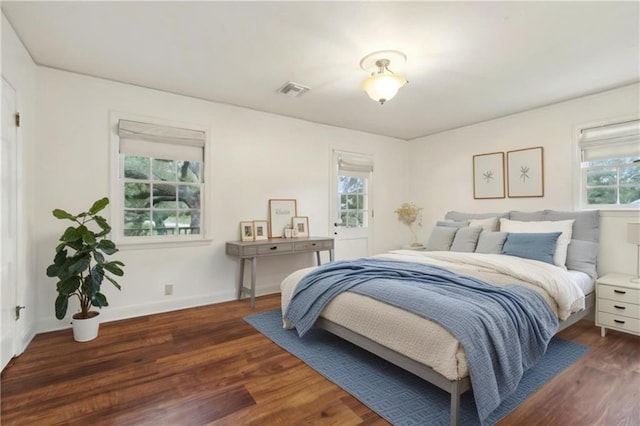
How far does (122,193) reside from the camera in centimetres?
332

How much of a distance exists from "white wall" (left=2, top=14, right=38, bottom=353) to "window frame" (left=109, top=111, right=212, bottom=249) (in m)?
0.60

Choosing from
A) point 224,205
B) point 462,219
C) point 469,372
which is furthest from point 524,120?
point 224,205

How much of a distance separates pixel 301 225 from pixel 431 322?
286 cm

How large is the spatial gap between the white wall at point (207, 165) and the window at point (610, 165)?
8.65ft

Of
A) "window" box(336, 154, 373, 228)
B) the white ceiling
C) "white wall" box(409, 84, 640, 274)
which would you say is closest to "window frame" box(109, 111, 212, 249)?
the white ceiling

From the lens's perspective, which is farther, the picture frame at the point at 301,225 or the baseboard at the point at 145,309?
the picture frame at the point at 301,225

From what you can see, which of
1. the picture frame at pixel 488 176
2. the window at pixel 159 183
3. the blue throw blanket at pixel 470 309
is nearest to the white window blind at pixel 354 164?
the picture frame at pixel 488 176

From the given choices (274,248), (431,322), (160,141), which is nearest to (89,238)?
(160,141)

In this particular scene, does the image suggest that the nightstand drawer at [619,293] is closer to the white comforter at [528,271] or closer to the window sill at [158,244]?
the white comforter at [528,271]

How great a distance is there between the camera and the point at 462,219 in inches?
183

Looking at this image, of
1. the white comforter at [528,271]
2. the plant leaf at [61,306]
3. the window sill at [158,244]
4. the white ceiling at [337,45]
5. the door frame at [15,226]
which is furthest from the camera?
the window sill at [158,244]

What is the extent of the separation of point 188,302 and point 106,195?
4.72ft

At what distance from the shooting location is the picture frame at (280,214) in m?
4.29

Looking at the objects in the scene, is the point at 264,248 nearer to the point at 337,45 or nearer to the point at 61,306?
the point at 61,306
